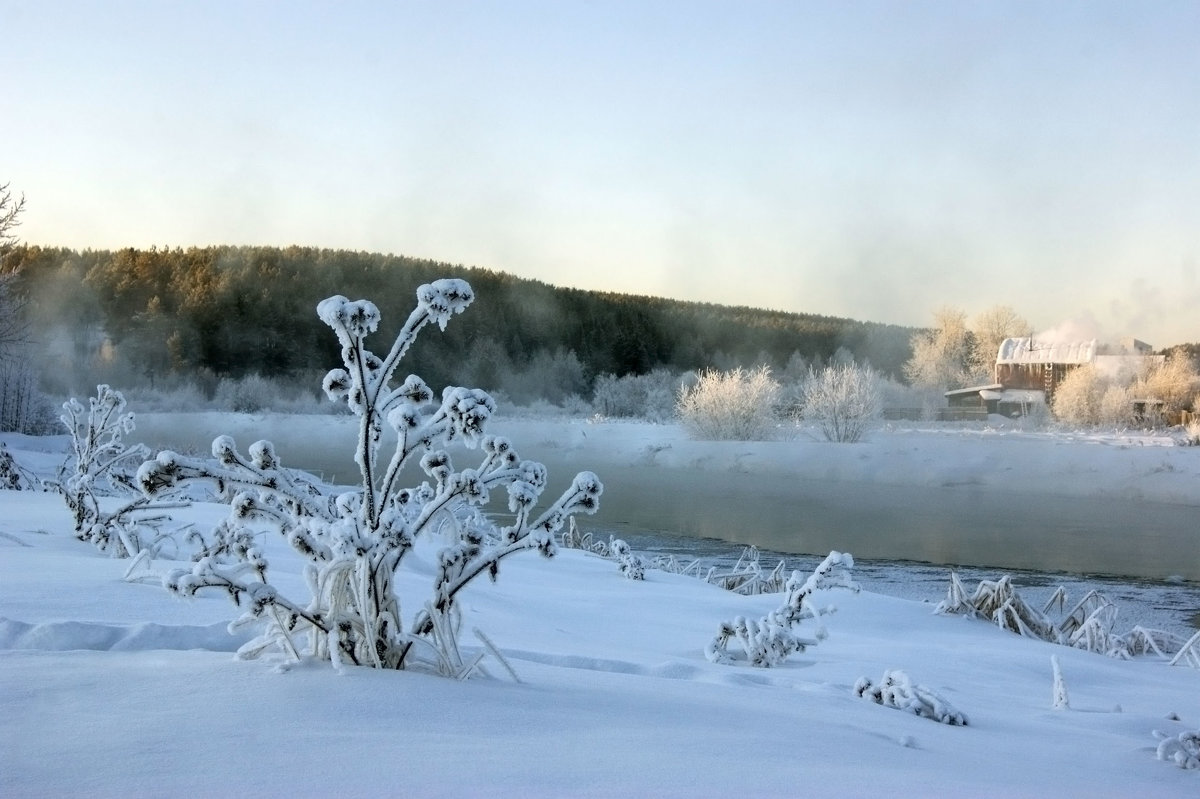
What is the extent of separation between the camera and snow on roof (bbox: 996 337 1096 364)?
3972cm

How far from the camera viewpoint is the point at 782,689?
222 cm

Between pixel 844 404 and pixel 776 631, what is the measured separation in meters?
21.2

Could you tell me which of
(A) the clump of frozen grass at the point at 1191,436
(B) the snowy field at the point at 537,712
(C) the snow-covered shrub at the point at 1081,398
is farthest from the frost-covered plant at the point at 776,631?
(C) the snow-covered shrub at the point at 1081,398

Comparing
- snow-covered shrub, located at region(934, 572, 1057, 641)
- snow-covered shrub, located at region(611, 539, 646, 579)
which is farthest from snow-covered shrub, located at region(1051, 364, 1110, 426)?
snow-covered shrub, located at region(611, 539, 646, 579)

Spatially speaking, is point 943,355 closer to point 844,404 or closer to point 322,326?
point 844,404

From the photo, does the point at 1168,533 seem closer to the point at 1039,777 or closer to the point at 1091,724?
the point at 1091,724

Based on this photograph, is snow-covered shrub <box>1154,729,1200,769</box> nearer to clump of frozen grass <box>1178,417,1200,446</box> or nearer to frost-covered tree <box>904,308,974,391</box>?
clump of frozen grass <box>1178,417,1200,446</box>

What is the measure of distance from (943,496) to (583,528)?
27.3 feet

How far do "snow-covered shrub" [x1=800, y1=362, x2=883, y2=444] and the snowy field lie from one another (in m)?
19.8

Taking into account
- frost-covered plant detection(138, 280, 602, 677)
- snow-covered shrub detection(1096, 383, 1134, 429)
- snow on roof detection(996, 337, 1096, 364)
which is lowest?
frost-covered plant detection(138, 280, 602, 677)

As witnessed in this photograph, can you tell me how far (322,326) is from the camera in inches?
1351

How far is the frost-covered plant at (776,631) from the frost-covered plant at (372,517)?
1.38 m

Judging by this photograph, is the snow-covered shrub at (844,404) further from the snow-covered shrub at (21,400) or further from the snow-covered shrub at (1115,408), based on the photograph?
the snow-covered shrub at (21,400)

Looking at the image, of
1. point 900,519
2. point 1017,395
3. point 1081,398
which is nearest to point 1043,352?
point 1017,395
